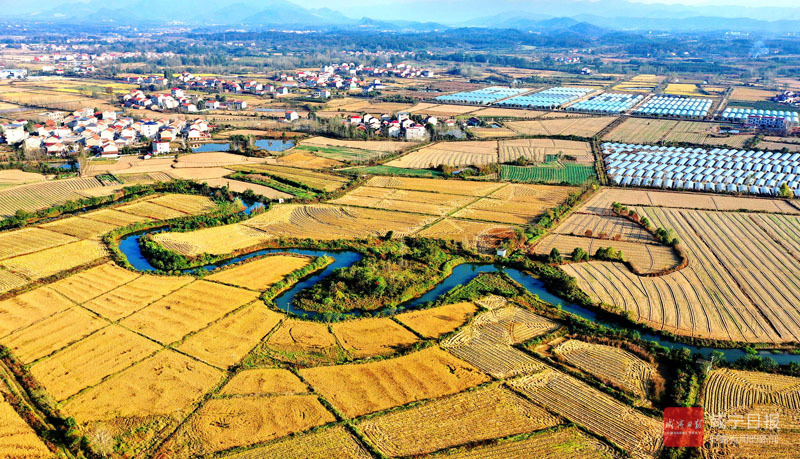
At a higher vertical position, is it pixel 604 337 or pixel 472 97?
pixel 472 97

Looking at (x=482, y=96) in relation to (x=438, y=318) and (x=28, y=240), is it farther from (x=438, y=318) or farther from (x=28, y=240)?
(x=28, y=240)

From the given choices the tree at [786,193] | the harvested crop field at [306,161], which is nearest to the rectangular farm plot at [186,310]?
the harvested crop field at [306,161]

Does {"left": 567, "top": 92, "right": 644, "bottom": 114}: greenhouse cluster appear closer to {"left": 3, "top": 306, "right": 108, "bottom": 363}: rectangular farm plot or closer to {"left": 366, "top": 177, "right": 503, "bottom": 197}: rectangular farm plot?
{"left": 366, "top": 177, "right": 503, "bottom": 197}: rectangular farm plot

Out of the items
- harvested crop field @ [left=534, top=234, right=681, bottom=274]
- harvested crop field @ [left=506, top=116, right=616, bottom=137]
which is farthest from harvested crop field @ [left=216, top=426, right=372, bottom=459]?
harvested crop field @ [left=506, top=116, right=616, bottom=137]

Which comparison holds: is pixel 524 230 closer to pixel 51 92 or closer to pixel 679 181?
pixel 679 181

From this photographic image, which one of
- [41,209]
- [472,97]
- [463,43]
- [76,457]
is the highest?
[463,43]

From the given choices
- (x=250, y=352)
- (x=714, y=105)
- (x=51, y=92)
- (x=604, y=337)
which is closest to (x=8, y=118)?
(x=51, y=92)
